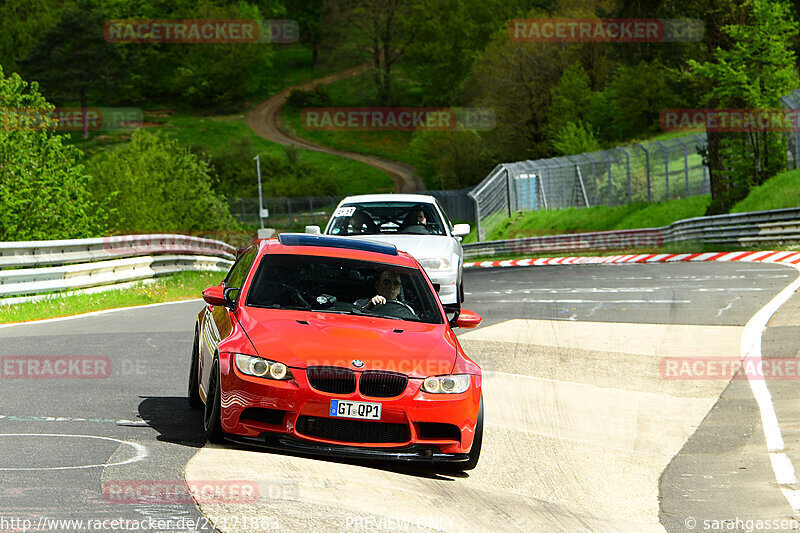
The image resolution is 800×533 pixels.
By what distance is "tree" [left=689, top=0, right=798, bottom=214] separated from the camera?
35906mm

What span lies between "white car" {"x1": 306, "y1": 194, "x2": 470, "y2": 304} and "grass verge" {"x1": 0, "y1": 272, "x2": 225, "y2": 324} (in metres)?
4.45

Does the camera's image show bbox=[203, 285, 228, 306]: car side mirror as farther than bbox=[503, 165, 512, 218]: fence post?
No

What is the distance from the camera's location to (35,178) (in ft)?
85.9

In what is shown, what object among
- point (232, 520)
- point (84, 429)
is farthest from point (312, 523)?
point (84, 429)

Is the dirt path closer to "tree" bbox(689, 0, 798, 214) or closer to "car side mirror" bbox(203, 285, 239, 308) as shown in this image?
"tree" bbox(689, 0, 798, 214)

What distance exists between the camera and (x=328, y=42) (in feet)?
415

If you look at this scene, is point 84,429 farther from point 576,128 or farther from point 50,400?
point 576,128

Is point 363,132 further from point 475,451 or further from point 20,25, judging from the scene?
point 475,451

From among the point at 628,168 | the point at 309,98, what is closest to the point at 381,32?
the point at 309,98

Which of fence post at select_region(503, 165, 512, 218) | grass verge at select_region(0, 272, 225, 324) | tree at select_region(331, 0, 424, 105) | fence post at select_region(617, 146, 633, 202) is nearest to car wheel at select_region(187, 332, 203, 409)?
grass verge at select_region(0, 272, 225, 324)

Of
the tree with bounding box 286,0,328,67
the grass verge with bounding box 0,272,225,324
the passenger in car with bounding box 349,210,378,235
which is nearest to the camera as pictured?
the passenger in car with bounding box 349,210,378,235

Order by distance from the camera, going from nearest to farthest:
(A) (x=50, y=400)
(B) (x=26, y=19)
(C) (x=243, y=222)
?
(A) (x=50, y=400), (C) (x=243, y=222), (B) (x=26, y=19)

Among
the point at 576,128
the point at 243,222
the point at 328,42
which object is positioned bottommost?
the point at 243,222

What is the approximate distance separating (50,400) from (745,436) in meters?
5.70
